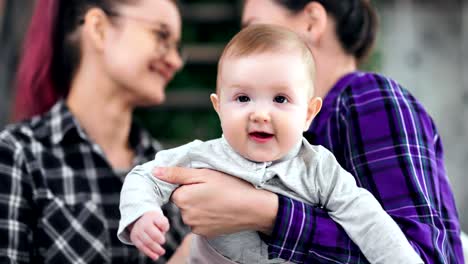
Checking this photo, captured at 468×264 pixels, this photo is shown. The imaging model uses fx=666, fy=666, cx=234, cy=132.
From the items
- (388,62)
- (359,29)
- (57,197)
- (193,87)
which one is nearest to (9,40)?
(193,87)

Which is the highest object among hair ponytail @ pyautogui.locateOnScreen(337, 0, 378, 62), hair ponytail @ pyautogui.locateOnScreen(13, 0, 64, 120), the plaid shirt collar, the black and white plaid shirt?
hair ponytail @ pyautogui.locateOnScreen(337, 0, 378, 62)

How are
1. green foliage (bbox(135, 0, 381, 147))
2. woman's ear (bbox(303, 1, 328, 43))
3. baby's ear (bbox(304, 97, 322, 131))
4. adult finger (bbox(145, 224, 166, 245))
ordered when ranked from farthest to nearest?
green foliage (bbox(135, 0, 381, 147)) < woman's ear (bbox(303, 1, 328, 43)) < baby's ear (bbox(304, 97, 322, 131)) < adult finger (bbox(145, 224, 166, 245))

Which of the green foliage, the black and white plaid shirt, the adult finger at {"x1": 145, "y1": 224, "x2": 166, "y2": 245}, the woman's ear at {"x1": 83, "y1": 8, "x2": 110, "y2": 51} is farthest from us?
the green foliage

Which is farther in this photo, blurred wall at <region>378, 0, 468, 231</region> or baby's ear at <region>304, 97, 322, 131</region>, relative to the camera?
blurred wall at <region>378, 0, 468, 231</region>

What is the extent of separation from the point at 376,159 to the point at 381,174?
0.10ft

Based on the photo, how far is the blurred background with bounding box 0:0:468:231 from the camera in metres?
5.13

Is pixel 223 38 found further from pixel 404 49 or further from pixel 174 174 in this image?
pixel 174 174

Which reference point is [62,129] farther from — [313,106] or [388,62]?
[388,62]

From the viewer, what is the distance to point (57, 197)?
6.29 feet

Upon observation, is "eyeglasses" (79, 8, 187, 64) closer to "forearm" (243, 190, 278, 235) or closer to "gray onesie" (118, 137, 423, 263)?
"gray onesie" (118, 137, 423, 263)

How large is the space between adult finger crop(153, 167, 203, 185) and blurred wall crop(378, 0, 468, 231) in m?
4.54

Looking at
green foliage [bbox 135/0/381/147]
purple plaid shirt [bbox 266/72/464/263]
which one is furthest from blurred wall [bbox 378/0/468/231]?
purple plaid shirt [bbox 266/72/464/263]

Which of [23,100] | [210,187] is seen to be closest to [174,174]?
[210,187]

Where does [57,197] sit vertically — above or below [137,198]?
below
